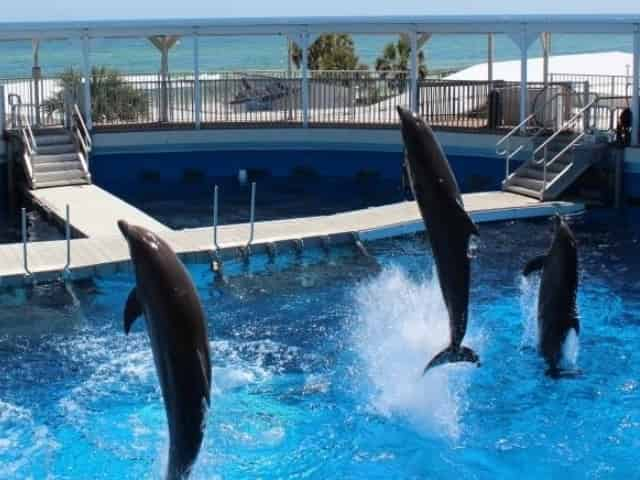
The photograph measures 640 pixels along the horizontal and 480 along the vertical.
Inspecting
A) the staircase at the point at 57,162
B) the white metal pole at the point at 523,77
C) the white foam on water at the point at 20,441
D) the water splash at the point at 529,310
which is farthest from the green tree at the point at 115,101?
the white foam on water at the point at 20,441

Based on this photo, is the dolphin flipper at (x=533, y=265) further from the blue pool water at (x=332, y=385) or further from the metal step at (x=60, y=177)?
the metal step at (x=60, y=177)

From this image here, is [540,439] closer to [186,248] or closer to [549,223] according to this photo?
[186,248]

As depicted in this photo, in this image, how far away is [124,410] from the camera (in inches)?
488

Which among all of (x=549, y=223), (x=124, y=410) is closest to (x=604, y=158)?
(x=549, y=223)

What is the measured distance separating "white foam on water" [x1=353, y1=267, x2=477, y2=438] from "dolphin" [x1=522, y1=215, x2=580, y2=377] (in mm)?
1216

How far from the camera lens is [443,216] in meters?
9.91

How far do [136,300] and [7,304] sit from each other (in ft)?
28.2

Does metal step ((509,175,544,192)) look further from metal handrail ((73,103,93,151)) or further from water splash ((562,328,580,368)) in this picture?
water splash ((562,328,580,368))

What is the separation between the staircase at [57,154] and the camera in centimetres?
2409

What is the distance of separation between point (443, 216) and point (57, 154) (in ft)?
54.1

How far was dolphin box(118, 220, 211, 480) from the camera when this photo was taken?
7.64 meters

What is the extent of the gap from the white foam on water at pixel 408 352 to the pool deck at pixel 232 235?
1.91m

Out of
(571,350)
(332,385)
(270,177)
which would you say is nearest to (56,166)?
(270,177)

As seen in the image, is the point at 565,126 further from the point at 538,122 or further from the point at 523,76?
the point at 538,122
